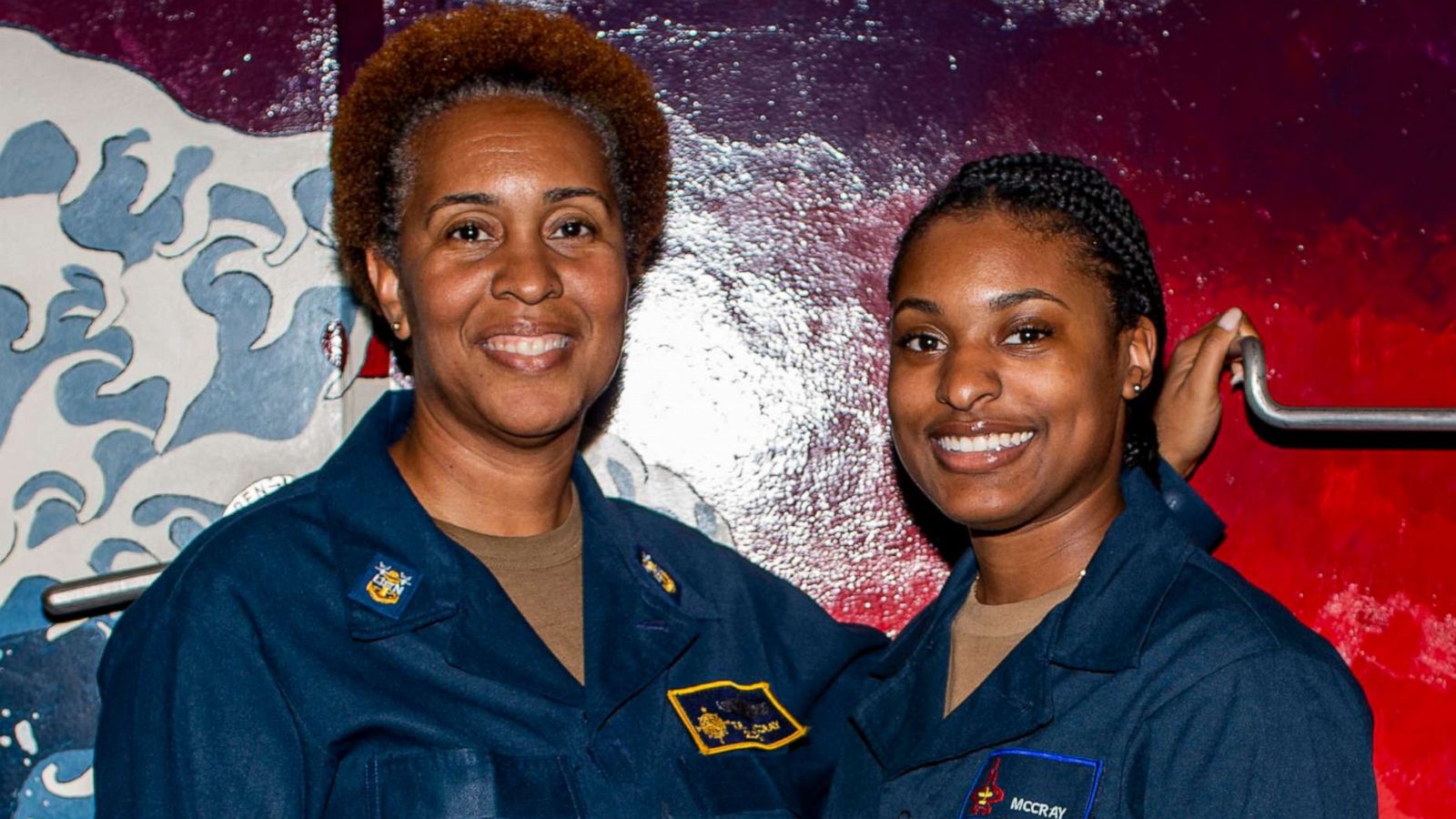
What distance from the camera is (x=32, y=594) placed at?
6.39 ft

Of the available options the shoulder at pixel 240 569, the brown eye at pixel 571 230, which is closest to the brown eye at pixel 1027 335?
the brown eye at pixel 571 230

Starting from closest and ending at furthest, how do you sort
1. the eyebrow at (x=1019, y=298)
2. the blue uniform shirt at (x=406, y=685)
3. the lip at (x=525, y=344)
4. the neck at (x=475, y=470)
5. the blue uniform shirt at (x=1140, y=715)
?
the blue uniform shirt at (x=1140, y=715) < the blue uniform shirt at (x=406, y=685) < the eyebrow at (x=1019, y=298) < the lip at (x=525, y=344) < the neck at (x=475, y=470)

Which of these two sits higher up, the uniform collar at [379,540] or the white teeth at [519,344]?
the white teeth at [519,344]

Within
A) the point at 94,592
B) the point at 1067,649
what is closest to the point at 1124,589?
the point at 1067,649

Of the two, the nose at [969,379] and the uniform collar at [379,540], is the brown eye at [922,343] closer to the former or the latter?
the nose at [969,379]

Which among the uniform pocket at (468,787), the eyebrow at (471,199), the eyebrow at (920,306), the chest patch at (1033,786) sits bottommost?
the uniform pocket at (468,787)

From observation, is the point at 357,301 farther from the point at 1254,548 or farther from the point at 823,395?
the point at 1254,548

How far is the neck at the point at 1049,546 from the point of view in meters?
1.61

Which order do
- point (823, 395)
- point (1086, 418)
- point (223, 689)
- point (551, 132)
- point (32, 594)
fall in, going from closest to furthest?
point (223, 689) → point (1086, 418) → point (551, 132) → point (32, 594) → point (823, 395)

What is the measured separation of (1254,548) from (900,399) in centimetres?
72

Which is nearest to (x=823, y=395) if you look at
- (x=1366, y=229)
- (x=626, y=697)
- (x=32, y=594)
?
(x=626, y=697)

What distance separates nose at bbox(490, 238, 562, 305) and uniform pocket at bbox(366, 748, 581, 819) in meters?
0.46

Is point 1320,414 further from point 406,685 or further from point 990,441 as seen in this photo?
point 406,685

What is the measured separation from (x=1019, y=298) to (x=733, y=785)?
60 centimetres
